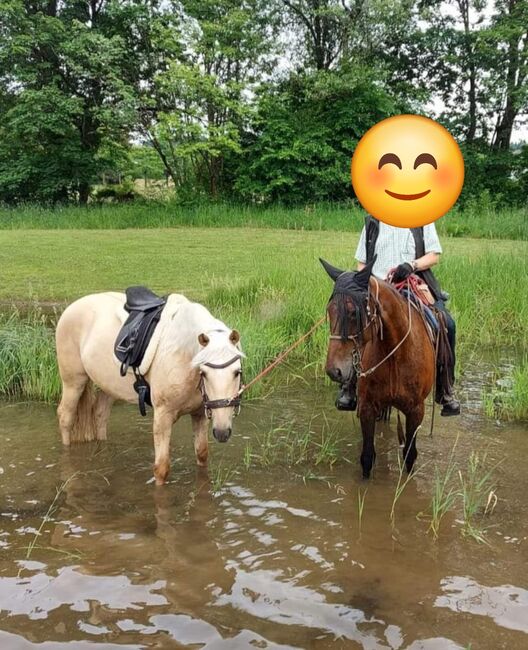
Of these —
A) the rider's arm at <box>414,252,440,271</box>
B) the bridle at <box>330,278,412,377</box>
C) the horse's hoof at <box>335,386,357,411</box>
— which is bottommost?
the horse's hoof at <box>335,386,357,411</box>

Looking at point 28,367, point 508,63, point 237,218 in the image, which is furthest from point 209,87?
point 28,367

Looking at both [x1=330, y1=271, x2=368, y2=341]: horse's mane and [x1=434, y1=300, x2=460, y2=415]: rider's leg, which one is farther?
[x1=434, y1=300, x2=460, y2=415]: rider's leg

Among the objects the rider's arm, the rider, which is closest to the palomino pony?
the rider

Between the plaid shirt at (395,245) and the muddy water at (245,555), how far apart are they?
5.65 ft

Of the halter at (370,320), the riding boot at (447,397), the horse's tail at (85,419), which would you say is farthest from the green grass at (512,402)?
the horse's tail at (85,419)

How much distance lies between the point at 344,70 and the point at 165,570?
2701 cm

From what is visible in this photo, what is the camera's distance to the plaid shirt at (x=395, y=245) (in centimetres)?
532

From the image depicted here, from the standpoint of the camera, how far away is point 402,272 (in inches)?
193

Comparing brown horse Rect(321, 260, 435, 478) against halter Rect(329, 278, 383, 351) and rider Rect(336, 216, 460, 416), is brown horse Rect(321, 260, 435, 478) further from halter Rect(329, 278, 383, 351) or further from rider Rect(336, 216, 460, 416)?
rider Rect(336, 216, 460, 416)

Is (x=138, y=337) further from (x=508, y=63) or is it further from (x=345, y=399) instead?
(x=508, y=63)

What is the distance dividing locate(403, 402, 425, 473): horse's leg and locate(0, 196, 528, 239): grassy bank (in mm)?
14677

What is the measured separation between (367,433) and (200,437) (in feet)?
4.33

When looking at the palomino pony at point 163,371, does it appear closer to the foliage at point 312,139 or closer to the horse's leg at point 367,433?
the horse's leg at point 367,433

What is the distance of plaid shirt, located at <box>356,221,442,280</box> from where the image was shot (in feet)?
17.4
